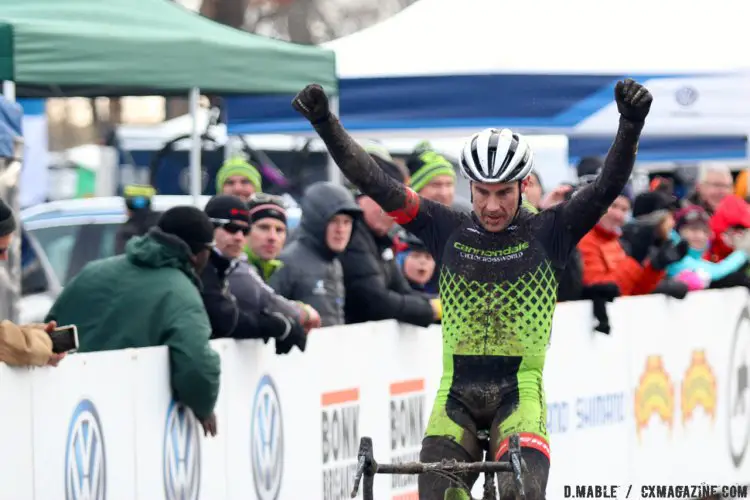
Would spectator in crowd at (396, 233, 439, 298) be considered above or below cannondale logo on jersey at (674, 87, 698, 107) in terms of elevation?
below

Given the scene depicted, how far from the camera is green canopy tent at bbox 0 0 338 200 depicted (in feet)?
34.0

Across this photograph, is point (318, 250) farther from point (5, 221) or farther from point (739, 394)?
point (739, 394)

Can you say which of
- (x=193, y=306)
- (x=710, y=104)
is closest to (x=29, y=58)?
(x=193, y=306)

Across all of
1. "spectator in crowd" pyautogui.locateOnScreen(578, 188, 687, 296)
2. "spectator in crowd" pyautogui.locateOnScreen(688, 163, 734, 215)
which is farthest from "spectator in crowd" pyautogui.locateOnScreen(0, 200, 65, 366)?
"spectator in crowd" pyautogui.locateOnScreen(688, 163, 734, 215)

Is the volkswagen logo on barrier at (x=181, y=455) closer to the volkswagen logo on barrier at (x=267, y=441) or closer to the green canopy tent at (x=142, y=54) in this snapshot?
the volkswagen logo on barrier at (x=267, y=441)

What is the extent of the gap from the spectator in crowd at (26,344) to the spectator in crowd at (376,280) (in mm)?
3249

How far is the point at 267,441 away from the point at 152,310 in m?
1.41

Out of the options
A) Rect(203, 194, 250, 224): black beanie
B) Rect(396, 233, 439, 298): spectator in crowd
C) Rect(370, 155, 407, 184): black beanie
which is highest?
Rect(370, 155, 407, 184): black beanie

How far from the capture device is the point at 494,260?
7.08 metres

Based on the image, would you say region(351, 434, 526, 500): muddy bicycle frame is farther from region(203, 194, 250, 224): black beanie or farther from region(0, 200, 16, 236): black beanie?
region(203, 194, 250, 224): black beanie

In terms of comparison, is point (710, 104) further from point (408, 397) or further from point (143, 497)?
point (143, 497)

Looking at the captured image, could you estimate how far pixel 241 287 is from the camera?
8.93m

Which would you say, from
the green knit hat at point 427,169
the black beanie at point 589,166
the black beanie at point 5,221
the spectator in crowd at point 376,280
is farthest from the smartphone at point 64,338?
the black beanie at point 589,166

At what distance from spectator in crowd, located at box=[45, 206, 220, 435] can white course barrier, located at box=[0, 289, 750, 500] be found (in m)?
0.15
